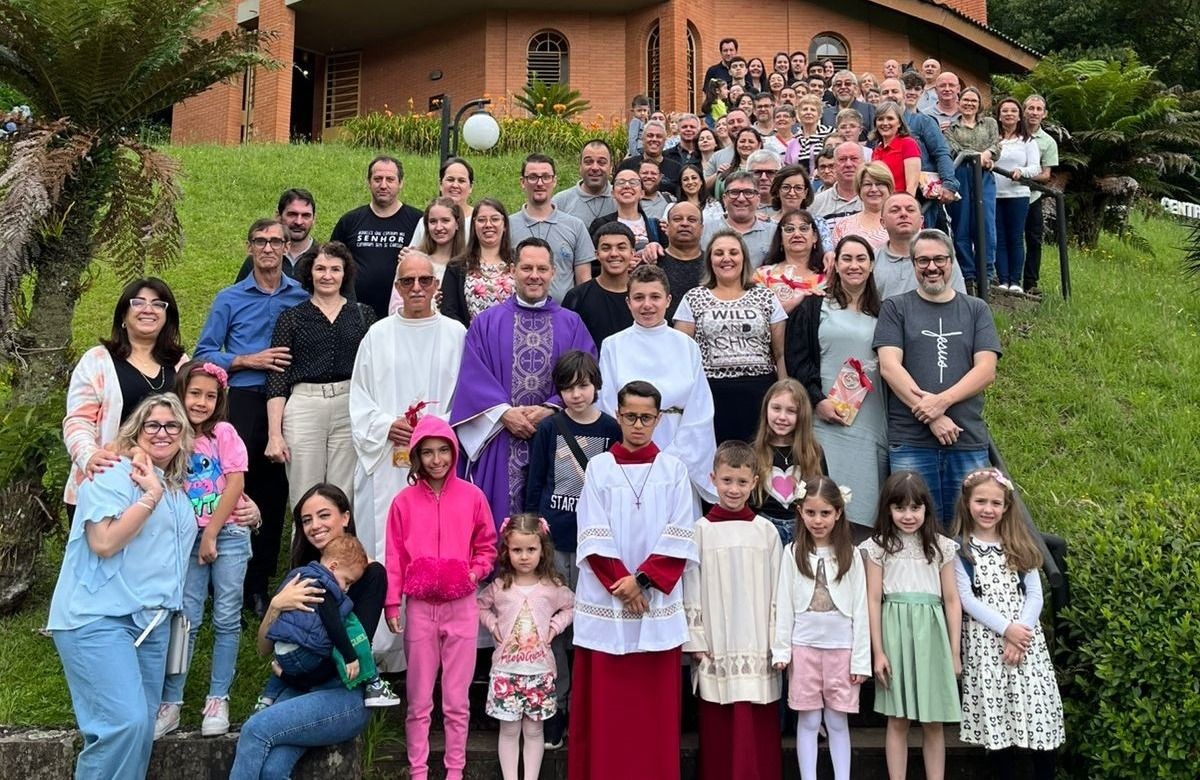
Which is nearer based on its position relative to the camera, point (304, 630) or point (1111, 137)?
point (304, 630)

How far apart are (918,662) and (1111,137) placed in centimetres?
1224

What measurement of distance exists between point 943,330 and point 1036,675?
5.94 feet

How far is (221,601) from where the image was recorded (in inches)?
192

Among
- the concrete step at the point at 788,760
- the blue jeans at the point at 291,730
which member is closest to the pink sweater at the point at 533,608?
the concrete step at the point at 788,760

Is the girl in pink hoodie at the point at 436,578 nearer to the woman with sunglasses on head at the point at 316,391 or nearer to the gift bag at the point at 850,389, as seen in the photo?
the woman with sunglasses on head at the point at 316,391

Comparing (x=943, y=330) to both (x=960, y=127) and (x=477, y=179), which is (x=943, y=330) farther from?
(x=477, y=179)

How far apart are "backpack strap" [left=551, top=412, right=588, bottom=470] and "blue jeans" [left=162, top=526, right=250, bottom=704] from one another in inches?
62.5

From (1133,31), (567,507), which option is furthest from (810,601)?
(1133,31)

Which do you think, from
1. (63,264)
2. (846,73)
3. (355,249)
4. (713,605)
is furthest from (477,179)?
(713,605)

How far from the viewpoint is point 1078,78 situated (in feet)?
50.5

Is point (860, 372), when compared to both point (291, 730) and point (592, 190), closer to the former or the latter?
point (592, 190)

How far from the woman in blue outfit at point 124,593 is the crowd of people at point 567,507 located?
0.05 feet

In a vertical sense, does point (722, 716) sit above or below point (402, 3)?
below

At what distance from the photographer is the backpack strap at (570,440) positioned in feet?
17.3
